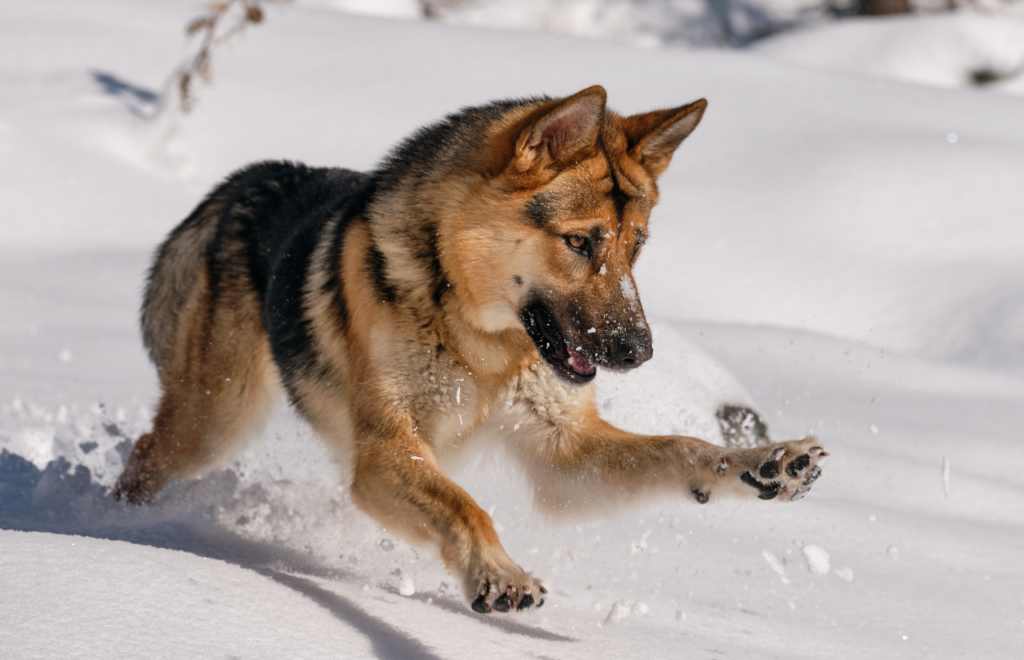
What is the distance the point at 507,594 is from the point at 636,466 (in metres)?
0.87

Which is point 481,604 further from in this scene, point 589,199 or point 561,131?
point 561,131

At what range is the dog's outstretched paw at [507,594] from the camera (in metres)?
2.34

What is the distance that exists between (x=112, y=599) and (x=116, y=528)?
1380mm

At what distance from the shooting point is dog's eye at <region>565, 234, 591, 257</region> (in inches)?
108

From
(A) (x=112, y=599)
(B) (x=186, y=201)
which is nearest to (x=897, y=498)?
(A) (x=112, y=599)

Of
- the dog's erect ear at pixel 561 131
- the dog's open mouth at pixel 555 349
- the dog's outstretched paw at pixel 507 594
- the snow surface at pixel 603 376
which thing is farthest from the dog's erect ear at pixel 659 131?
the dog's outstretched paw at pixel 507 594

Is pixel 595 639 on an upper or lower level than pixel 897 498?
upper

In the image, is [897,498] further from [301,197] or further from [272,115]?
[272,115]

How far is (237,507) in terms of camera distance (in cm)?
381

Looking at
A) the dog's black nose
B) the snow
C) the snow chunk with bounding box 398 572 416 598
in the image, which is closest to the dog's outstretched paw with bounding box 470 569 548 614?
the snow chunk with bounding box 398 572 416 598

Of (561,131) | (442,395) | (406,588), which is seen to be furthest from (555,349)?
(406,588)

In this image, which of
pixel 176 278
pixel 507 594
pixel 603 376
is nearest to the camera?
pixel 507 594

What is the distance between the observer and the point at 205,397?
3770 mm

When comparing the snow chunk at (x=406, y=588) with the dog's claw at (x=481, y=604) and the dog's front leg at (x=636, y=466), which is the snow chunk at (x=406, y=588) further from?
the dog's front leg at (x=636, y=466)
